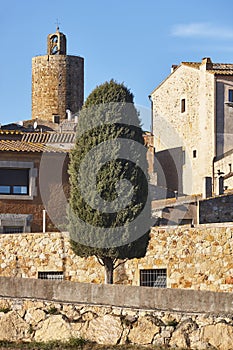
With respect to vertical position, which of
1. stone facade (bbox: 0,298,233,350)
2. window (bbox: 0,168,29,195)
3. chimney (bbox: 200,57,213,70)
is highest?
chimney (bbox: 200,57,213,70)

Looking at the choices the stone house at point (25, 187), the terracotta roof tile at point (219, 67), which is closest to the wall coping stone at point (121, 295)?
the stone house at point (25, 187)

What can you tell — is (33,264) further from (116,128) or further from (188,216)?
(188,216)

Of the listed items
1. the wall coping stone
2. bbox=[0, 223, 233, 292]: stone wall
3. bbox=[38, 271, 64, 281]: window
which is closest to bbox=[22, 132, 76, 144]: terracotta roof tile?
bbox=[0, 223, 233, 292]: stone wall

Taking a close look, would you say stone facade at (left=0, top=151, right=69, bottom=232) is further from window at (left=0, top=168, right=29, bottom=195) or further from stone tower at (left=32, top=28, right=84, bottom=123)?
stone tower at (left=32, top=28, right=84, bottom=123)

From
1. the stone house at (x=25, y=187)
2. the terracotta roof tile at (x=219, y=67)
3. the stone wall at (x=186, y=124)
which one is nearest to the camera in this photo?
the stone house at (x=25, y=187)

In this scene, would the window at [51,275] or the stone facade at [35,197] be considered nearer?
the window at [51,275]

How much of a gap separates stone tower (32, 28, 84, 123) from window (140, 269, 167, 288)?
8128 centimetres

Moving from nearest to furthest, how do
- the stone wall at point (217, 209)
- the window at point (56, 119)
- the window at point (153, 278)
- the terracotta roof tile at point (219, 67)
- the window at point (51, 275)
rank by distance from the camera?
the window at point (153, 278) → the window at point (51, 275) → the stone wall at point (217, 209) → the terracotta roof tile at point (219, 67) → the window at point (56, 119)

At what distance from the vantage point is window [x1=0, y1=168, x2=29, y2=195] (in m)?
32.5

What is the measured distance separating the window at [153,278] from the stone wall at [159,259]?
12 centimetres

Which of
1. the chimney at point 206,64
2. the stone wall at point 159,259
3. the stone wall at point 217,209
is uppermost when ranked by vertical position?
the chimney at point 206,64

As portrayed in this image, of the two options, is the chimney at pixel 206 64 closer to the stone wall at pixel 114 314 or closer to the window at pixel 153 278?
the window at pixel 153 278

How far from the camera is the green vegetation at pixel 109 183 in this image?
25.2 m

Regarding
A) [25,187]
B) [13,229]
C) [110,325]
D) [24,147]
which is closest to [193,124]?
[24,147]
